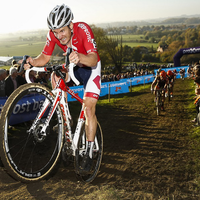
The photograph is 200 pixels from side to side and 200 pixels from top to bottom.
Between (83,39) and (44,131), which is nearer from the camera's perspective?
(44,131)

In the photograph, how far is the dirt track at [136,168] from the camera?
364 centimetres

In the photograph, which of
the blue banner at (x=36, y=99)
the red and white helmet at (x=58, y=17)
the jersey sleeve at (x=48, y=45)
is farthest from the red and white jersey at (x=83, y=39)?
the blue banner at (x=36, y=99)

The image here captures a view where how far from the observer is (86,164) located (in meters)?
3.89

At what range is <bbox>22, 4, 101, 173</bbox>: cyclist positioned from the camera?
327cm

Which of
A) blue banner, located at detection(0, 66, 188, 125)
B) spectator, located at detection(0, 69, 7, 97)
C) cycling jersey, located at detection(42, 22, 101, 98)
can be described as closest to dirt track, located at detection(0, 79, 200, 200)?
blue banner, located at detection(0, 66, 188, 125)

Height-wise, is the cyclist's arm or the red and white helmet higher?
the red and white helmet

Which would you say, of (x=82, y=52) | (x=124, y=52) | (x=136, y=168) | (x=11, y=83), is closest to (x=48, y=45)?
(x=82, y=52)

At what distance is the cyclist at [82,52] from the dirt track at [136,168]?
0.66 m

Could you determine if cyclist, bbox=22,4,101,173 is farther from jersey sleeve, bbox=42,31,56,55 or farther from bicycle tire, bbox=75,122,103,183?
bicycle tire, bbox=75,122,103,183

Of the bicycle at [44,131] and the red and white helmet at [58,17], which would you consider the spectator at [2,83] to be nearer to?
the bicycle at [44,131]

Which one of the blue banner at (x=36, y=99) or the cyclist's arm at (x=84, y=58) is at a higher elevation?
the cyclist's arm at (x=84, y=58)

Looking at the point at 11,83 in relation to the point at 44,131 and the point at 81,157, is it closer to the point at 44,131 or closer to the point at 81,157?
the point at 81,157

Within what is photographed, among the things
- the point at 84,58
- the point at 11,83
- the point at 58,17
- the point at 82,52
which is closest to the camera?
the point at 84,58

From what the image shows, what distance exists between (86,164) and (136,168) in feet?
7.46
